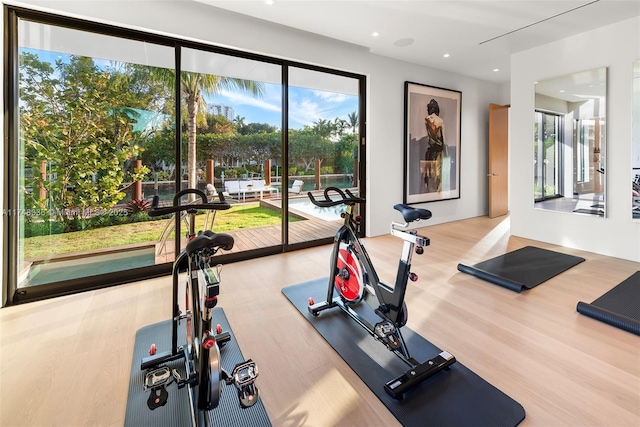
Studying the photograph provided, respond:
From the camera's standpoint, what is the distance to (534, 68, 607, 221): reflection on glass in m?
4.05

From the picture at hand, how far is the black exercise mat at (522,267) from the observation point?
3.14 metres

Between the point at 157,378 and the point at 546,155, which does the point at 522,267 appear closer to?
the point at 546,155

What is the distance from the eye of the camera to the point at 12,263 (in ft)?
9.28

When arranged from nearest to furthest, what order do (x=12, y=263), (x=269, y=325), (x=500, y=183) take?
1. (x=269, y=325)
2. (x=12, y=263)
3. (x=500, y=183)

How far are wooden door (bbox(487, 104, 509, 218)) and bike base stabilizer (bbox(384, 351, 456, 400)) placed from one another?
5720mm

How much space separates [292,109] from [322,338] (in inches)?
124

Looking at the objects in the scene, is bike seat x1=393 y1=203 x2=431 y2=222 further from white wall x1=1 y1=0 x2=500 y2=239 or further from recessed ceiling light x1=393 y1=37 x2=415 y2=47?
recessed ceiling light x1=393 y1=37 x2=415 y2=47

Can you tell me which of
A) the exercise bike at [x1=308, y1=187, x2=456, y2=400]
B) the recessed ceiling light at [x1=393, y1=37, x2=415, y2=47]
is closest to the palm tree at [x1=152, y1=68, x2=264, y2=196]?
the exercise bike at [x1=308, y1=187, x2=456, y2=400]

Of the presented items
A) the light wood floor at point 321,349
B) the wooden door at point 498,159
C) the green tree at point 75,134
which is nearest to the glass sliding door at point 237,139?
the green tree at point 75,134

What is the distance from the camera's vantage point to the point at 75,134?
304 centimetres

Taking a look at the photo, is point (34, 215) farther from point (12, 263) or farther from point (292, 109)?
point (292, 109)

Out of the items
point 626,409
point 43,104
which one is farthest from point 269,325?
point 43,104

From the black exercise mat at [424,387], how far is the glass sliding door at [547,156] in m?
3.89

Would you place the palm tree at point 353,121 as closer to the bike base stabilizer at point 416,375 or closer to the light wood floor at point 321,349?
the light wood floor at point 321,349
